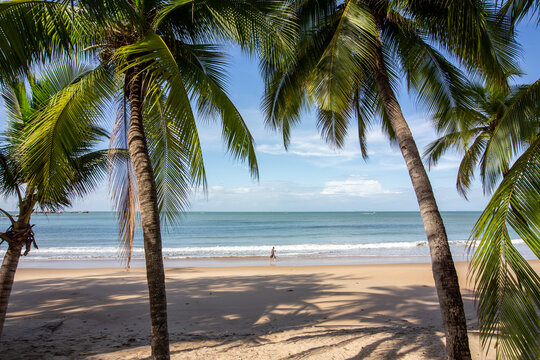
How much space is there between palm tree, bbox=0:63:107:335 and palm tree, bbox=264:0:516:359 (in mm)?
2938

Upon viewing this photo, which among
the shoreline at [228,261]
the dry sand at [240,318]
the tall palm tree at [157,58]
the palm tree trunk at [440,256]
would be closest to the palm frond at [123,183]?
the tall palm tree at [157,58]

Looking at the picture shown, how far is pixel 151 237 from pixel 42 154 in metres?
1.47

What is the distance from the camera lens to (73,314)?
749 centimetres

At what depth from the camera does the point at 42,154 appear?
11.9 ft

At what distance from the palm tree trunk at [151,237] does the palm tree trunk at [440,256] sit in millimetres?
2853

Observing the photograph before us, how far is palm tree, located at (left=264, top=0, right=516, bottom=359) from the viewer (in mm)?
3895

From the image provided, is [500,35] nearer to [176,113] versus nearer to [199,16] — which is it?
[199,16]

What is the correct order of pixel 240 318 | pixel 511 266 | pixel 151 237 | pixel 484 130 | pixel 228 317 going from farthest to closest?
→ 1. pixel 484 130
2. pixel 228 317
3. pixel 240 318
4. pixel 151 237
5. pixel 511 266

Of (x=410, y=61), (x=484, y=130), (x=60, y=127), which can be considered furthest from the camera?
(x=484, y=130)

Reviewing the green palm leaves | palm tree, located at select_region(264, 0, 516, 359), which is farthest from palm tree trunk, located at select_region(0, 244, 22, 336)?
palm tree, located at select_region(264, 0, 516, 359)

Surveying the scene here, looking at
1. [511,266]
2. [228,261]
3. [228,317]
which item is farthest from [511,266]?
[228,261]

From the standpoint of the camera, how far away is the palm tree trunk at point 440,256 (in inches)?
143

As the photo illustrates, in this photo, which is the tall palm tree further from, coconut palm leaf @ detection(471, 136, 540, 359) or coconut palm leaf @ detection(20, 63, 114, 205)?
coconut palm leaf @ detection(471, 136, 540, 359)

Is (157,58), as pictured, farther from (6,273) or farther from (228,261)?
(228,261)
